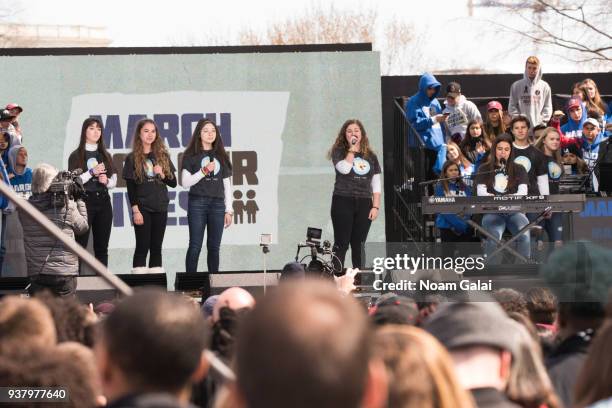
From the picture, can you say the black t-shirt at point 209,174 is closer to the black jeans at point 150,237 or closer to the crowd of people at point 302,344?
the black jeans at point 150,237

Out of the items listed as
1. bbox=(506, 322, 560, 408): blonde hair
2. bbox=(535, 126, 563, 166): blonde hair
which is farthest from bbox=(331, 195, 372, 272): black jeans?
bbox=(506, 322, 560, 408): blonde hair

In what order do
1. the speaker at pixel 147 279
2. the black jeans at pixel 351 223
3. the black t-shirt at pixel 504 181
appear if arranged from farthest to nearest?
the black jeans at pixel 351 223
the black t-shirt at pixel 504 181
the speaker at pixel 147 279

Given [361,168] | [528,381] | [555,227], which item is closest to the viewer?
[528,381]

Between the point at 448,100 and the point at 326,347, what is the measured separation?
44.1ft

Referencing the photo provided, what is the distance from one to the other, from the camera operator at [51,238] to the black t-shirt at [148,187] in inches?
73.3

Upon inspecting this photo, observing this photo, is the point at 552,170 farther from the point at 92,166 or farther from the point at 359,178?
the point at 92,166

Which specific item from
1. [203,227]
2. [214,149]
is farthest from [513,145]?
[203,227]

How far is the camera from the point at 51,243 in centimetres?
1070

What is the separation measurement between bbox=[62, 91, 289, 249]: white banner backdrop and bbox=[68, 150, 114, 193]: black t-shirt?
281cm

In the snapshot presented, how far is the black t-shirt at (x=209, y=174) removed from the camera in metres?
13.2

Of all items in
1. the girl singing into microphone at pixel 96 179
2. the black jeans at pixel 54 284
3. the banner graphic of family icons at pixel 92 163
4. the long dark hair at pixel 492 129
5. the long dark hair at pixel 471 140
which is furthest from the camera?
the long dark hair at pixel 492 129

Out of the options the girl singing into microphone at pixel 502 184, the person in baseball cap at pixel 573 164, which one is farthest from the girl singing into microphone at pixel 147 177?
the person in baseball cap at pixel 573 164

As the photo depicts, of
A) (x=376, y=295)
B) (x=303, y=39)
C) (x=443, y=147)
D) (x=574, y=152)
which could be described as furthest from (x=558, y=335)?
(x=303, y=39)

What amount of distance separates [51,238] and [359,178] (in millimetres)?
4193
